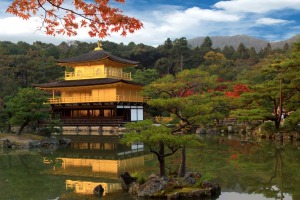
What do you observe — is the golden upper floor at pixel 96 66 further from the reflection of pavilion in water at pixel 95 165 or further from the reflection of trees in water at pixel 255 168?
the reflection of trees in water at pixel 255 168

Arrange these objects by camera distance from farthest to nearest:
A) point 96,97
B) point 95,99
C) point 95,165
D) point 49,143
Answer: point 96,97 → point 95,99 → point 49,143 → point 95,165

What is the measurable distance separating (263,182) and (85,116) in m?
25.6

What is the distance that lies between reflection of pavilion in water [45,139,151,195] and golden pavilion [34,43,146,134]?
35.9ft

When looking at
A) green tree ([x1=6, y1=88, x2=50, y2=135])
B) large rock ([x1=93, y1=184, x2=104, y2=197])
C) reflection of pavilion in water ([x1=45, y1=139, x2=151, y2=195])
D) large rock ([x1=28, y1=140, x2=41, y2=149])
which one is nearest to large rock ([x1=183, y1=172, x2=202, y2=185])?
reflection of pavilion in water ([x1=45, y1=139, x2=151, y2=195])

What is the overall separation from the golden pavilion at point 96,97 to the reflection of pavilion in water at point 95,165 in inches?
431

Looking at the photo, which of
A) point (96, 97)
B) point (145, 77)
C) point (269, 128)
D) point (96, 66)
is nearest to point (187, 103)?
point (269, 128)

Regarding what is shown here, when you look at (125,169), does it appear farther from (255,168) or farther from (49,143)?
(49,143)

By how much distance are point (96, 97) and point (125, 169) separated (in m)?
21.1

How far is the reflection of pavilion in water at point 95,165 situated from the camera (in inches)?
435

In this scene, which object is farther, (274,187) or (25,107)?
(25,107)

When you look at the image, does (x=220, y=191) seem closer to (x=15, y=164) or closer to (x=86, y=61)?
(x=15, y=164)

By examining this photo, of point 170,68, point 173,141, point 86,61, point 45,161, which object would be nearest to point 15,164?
point 45,161

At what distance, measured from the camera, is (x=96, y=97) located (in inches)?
1348

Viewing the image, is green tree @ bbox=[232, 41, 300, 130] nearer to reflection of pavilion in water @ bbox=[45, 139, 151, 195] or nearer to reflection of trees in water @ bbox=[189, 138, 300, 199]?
reflection of trees in water @ bbox=[189, 138, 300, 199]
